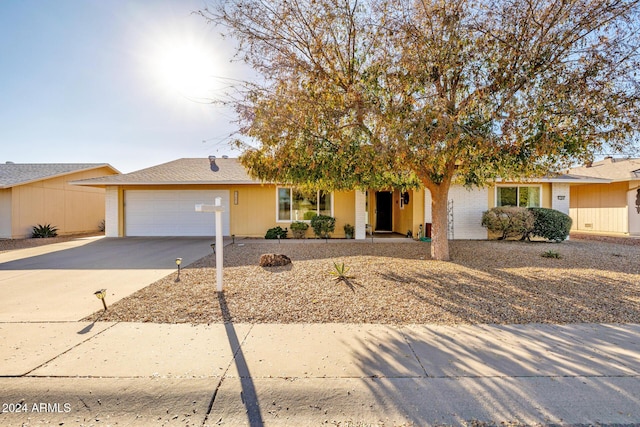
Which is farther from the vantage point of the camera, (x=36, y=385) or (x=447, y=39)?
(x=447, y=39)

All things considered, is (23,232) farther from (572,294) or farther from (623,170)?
(623,170)

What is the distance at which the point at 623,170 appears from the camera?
1508cm

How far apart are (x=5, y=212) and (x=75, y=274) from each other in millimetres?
11440

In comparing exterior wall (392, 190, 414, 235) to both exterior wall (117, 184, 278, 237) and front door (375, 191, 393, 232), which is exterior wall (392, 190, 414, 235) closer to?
front door (375, 191, 393, 232)

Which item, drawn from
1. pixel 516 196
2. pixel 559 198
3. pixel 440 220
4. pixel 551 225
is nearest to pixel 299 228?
pixel 440 220

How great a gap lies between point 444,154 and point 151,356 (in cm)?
509

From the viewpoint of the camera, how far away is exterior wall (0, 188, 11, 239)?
1334 cm

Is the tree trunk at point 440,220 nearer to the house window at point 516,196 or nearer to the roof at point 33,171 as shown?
the house window at point 516,196

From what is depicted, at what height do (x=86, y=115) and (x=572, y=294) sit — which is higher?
(x=86, y=115)

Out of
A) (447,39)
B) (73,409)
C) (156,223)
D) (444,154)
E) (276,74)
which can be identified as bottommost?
(73,409)

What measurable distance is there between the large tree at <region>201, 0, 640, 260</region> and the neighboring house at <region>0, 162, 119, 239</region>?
14.9 metres

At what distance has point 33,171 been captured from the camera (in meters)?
15.5

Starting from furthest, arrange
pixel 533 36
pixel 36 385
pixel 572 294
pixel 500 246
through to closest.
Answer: pixel 500 246, pixel 533 36, pixel 572 294, pixel 36 385

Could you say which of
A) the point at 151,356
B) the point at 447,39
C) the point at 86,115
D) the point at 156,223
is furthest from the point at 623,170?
the point at 86,115
